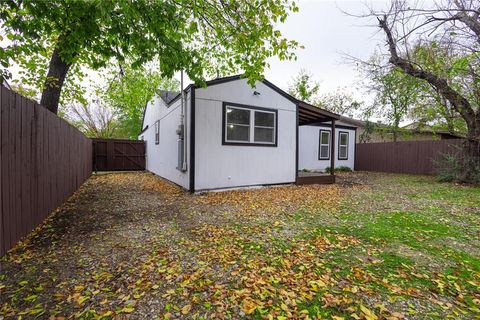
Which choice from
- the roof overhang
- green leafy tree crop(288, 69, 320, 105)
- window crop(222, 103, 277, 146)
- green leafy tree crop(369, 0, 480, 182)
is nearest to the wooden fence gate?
window crop(222, 103, 277, 146)

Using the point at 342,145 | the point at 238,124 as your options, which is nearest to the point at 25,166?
the point at 238,124

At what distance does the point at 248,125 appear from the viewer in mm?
7586

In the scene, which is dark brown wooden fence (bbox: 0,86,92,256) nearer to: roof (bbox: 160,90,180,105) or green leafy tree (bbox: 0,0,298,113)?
green leafy tree (bbox: 0,0,298,113)

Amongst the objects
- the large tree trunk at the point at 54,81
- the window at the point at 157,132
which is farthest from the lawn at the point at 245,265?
the window at the point at 157,132

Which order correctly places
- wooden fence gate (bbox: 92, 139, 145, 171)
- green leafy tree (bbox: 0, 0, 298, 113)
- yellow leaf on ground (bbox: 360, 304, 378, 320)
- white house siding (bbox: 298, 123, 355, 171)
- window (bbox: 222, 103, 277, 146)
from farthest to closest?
wooden fence gate (bbox: 92, 139, 145, 171) → white house siding (bbox: 298, 123, 355, 171) → window (bbox: 222, 103, 277, 146) → green leafy tree (bbox: 0, 0, 298, 113) → yellow leaf on ground (bbox: 360, 304, 378, 320)

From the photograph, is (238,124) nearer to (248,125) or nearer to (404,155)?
(248,125)

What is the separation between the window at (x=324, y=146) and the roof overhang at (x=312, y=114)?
371 centimetres

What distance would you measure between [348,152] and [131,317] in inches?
604

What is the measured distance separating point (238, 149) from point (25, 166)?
17.0 ft

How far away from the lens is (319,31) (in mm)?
9258

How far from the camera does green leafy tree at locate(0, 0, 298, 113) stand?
11.6 feet

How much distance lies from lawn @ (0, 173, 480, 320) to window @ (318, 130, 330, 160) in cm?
860

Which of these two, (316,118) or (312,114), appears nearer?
(312,114)

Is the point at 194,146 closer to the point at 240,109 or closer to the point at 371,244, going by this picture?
the point at 240,109
